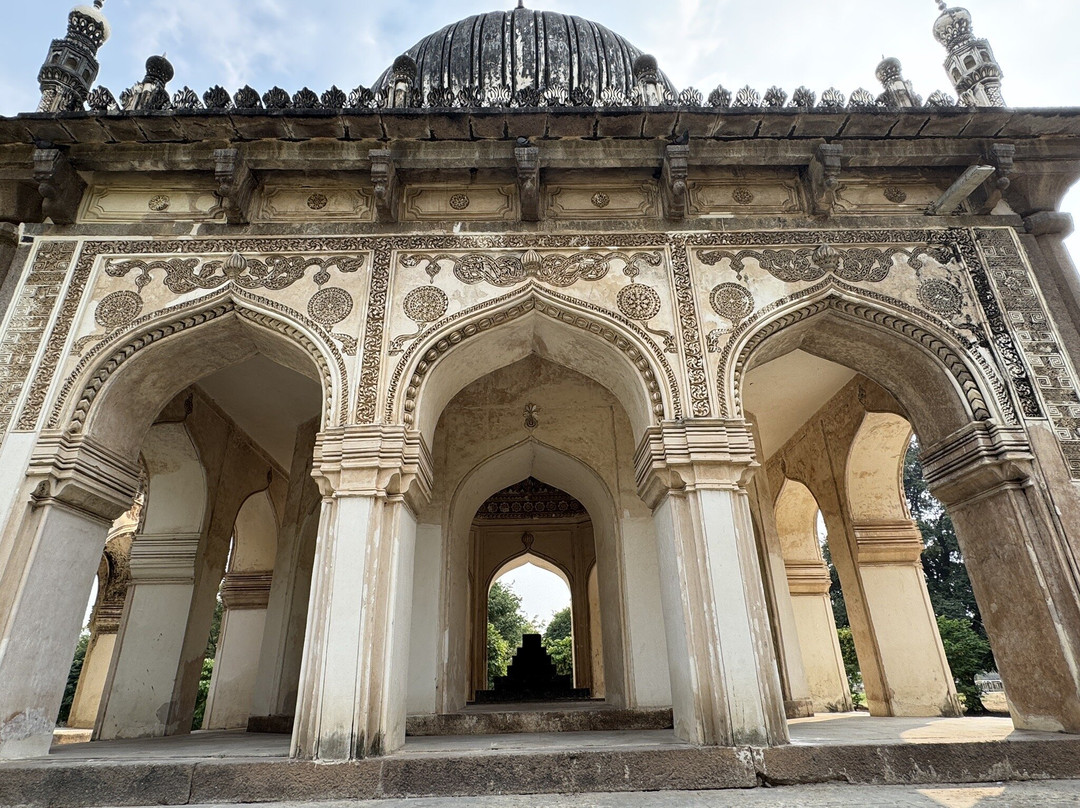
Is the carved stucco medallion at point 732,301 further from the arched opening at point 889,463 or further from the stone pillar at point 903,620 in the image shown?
the stone pillar at point 903,620

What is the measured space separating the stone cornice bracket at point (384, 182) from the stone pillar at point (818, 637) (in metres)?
7.70

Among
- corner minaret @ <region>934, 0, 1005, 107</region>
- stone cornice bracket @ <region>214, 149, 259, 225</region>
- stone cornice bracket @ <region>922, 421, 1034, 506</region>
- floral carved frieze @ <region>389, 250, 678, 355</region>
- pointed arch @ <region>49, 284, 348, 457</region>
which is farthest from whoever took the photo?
corner minaret @ <region>934, 0, 1005, 107</region>

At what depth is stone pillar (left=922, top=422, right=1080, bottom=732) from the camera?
4.57 meters

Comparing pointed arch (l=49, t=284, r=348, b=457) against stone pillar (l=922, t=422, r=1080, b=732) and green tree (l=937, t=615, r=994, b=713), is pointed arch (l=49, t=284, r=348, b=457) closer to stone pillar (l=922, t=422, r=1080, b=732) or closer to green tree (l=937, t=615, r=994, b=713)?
stone pillar (l=922, t=422, r=1080, b=732)

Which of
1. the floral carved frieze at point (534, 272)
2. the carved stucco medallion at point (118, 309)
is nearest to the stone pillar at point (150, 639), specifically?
the carved stucco medallion at point (118, 309)

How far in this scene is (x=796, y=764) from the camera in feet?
13.1

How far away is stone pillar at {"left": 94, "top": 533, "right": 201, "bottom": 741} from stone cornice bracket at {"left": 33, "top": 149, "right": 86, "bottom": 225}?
Result: 3740mm

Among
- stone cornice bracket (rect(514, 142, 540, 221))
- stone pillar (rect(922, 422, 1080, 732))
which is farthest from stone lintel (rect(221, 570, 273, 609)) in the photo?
stone pillar (rect(922, 422, 1080, 732))

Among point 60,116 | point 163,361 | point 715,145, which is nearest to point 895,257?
point 715,145

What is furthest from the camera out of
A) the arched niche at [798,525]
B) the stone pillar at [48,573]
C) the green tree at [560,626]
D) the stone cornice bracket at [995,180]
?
the green tree at [560,626]

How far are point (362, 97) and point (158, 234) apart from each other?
2.25m

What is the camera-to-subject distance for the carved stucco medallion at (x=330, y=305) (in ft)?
18.6

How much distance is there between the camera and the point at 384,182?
597 centimetres

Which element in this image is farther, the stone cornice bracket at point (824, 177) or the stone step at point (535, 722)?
the stone step at point (535, 722)
